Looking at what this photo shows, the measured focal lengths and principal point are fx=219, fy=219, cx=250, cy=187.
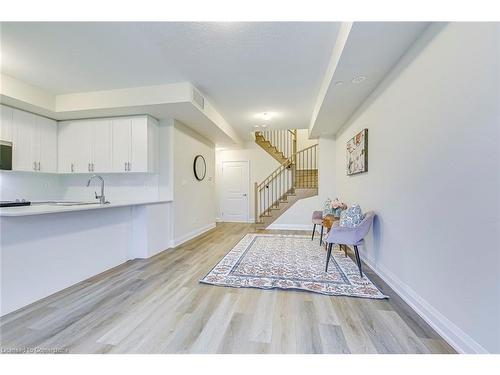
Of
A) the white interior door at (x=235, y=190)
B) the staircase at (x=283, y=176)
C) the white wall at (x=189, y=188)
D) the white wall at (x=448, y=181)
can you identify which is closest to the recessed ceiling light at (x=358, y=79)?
the white wall at (x=448, y=181)

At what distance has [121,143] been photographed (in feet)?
12.7

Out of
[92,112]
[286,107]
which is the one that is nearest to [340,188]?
[286,107]

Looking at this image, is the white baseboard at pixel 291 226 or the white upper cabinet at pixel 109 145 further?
the white baseboard at pixel 291 226

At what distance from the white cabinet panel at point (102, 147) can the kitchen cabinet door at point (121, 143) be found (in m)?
0.09

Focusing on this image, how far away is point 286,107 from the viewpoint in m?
4.20

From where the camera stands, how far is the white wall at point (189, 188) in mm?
4227

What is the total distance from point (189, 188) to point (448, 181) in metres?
4.19

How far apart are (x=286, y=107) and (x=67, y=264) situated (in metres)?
4.03

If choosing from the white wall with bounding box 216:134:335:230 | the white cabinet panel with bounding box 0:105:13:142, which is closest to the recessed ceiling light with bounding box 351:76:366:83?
the white wall with bounding box 216:134:335:230

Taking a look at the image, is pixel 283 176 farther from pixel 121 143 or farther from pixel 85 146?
pixel 85 146

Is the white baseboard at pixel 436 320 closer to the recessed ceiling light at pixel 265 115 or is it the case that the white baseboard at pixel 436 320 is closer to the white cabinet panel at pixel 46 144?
the recessed ceiling light at pixel 265 115

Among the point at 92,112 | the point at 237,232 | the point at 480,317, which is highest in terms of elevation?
the point at 92,112

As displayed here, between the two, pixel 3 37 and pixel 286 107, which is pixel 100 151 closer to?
pixel 3 37

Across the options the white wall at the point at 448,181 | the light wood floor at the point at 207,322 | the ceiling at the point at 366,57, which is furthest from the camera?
the ceiling at the point at 366,57
